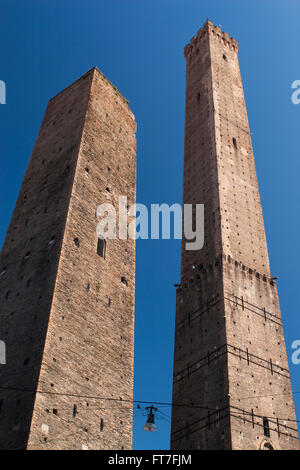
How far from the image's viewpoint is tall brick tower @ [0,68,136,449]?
11.9 metres

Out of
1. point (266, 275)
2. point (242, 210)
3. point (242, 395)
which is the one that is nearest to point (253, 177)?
point (242, 210)

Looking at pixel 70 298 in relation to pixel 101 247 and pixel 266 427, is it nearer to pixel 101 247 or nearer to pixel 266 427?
pixel 101 247

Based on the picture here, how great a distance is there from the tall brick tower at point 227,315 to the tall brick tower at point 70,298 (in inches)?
113

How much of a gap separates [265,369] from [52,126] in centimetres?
1047

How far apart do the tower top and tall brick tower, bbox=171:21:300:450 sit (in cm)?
526

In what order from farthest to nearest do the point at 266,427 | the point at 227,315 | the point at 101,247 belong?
the point at 227,315, the point at 101,247, the point at 266,427

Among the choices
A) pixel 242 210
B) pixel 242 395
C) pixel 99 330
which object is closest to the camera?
pixel 99 330

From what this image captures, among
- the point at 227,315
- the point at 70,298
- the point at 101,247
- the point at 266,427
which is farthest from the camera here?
the point at 227,315

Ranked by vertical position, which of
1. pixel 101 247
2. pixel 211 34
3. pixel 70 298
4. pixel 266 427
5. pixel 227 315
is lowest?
pixel 266 427

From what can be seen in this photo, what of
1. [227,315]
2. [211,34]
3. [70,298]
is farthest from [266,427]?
[211,34]

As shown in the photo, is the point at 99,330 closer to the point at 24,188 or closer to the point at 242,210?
the point at 24,188

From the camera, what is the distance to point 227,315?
55.3 ft

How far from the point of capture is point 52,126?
19.9m

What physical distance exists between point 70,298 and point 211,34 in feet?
63.5
